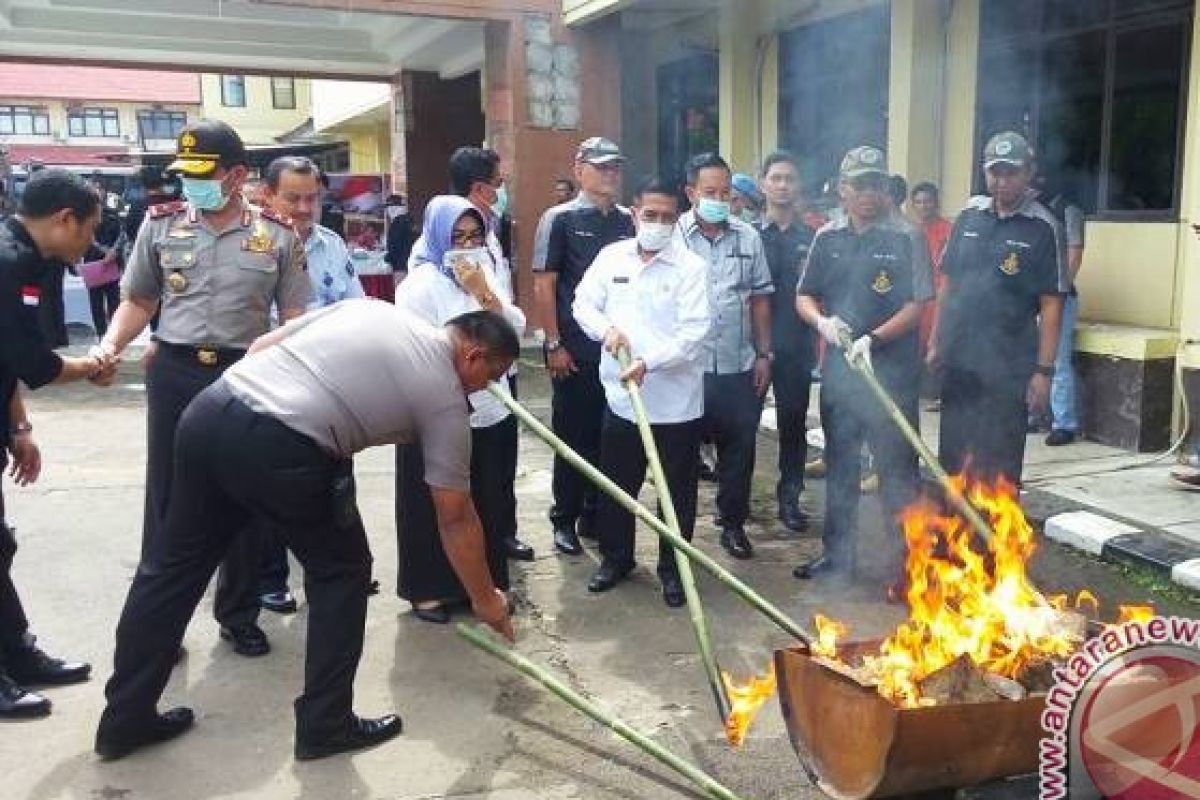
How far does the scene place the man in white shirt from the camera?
4609mm

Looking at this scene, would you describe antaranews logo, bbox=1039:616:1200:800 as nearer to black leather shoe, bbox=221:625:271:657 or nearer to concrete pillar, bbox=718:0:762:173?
black leather shoe, bbox=221:625:271:657

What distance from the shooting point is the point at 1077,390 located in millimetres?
7266

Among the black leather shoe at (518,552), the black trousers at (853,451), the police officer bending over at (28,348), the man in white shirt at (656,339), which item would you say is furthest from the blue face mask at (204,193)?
the black trousers at (853,451)

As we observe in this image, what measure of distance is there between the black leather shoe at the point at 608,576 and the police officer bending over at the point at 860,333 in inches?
A: 32.6

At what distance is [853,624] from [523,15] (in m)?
9.43

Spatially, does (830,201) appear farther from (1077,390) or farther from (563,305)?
(563,305)

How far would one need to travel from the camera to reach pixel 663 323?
463 centimetres

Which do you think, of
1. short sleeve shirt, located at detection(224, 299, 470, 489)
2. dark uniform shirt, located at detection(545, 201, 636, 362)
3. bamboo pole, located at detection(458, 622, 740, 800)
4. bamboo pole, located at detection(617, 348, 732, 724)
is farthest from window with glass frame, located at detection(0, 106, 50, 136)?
bamboo pole, located at detection(458, 622, 740, 800)

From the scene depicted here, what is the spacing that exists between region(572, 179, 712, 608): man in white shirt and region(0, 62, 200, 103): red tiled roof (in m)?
43.8

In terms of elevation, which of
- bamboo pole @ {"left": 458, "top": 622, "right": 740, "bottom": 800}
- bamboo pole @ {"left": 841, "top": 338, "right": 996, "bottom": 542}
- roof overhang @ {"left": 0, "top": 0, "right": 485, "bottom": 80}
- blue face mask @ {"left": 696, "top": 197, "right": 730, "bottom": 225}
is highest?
roof overhang @ {"left": 0, "top": 0, "right": 485, "bottom": 80}

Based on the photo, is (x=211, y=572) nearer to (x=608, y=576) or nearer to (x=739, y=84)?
(x=608, y=576)

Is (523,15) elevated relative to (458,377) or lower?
elevated

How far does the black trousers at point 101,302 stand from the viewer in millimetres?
13164

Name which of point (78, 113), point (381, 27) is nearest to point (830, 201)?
point (381, 27)
